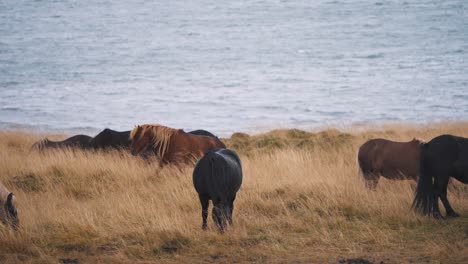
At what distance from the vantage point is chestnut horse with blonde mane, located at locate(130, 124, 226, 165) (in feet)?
35.6

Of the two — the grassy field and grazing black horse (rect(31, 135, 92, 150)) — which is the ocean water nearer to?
grazing black horse (rect(31, 135, 92, 150))

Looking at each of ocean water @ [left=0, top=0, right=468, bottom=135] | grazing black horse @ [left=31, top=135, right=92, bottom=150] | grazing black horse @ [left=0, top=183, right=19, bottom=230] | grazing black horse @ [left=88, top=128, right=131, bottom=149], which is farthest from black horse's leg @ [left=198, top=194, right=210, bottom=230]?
ocean water @ [left=0, top=0, right=468, bottom=135]

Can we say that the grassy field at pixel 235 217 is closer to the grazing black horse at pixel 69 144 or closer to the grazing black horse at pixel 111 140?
the grazing black horse at pixel 111 140

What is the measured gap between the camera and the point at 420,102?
3309 centimetres

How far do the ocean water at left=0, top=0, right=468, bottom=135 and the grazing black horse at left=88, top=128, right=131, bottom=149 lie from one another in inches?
444

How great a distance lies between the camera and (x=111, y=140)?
47.3ft

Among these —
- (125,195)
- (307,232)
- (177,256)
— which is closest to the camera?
(177,256)

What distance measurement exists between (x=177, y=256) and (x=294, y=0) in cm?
7229

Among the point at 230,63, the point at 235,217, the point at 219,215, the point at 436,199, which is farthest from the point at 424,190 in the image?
the point at 230,63

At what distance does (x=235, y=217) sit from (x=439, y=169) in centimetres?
264

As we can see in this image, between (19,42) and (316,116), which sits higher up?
(19,42)

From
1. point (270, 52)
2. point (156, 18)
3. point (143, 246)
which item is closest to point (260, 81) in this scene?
point (270, 52)

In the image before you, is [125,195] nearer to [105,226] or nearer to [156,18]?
[105,226]

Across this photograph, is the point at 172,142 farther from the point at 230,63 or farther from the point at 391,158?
the point at 230,63
